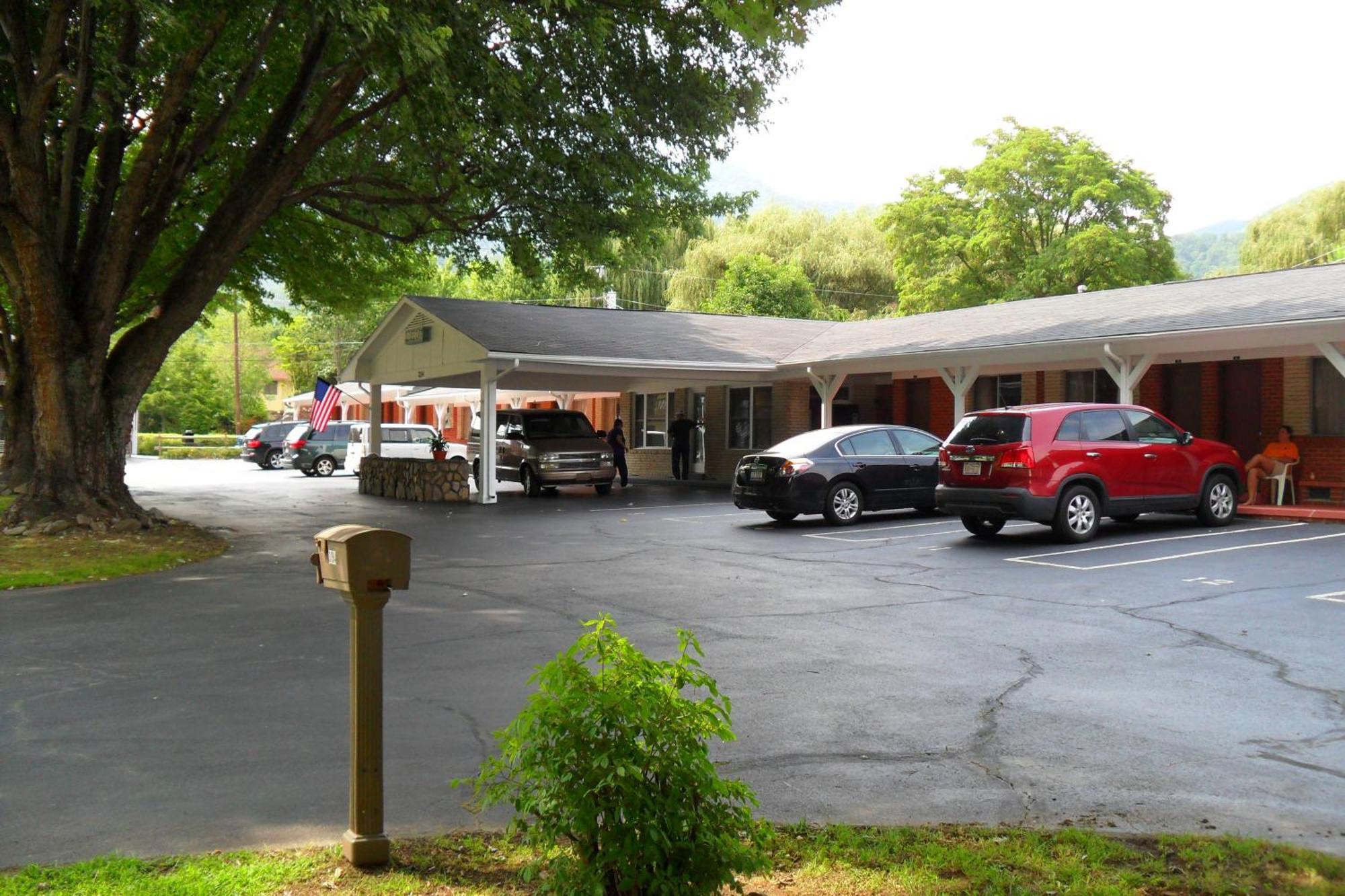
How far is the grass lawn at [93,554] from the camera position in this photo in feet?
41.9

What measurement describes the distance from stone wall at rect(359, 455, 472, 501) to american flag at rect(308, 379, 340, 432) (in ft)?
11.0

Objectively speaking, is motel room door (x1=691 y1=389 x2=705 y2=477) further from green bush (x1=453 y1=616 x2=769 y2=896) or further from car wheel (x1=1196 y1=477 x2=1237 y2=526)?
green bush (x1=453 y1=616 x2=769 y2=896)

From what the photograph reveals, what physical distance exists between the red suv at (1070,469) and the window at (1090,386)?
676 cm

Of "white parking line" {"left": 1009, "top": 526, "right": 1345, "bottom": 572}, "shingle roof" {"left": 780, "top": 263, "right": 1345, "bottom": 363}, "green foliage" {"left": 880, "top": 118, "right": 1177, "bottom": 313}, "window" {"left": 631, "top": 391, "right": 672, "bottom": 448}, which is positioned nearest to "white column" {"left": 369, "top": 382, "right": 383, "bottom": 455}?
"window" {"left": 631, "top": 391, "right": 672, "bottom": 448}

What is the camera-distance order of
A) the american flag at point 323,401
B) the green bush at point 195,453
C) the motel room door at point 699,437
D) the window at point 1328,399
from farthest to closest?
the green bush at point 195,453
the motel room door at point 699,437
the american flag at point 323,401
the window at point 1328,399

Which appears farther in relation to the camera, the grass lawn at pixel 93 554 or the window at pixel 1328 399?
the window at pixel 1328 399

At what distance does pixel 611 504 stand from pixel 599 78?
9553 millimetres

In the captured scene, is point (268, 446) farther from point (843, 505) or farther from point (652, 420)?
point (843, 505)

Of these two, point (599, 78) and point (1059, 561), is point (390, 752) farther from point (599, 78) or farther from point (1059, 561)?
point (599, 78)

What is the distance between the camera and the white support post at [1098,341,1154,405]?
1883 centimetres

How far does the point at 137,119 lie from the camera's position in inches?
806

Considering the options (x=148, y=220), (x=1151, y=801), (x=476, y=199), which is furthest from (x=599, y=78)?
(x=1151, y=801)

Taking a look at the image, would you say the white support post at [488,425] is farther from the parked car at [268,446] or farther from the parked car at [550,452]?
the parked car at [268,446]

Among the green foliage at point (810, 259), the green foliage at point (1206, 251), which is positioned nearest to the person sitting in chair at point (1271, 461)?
the green foliage at point (810, 259)
